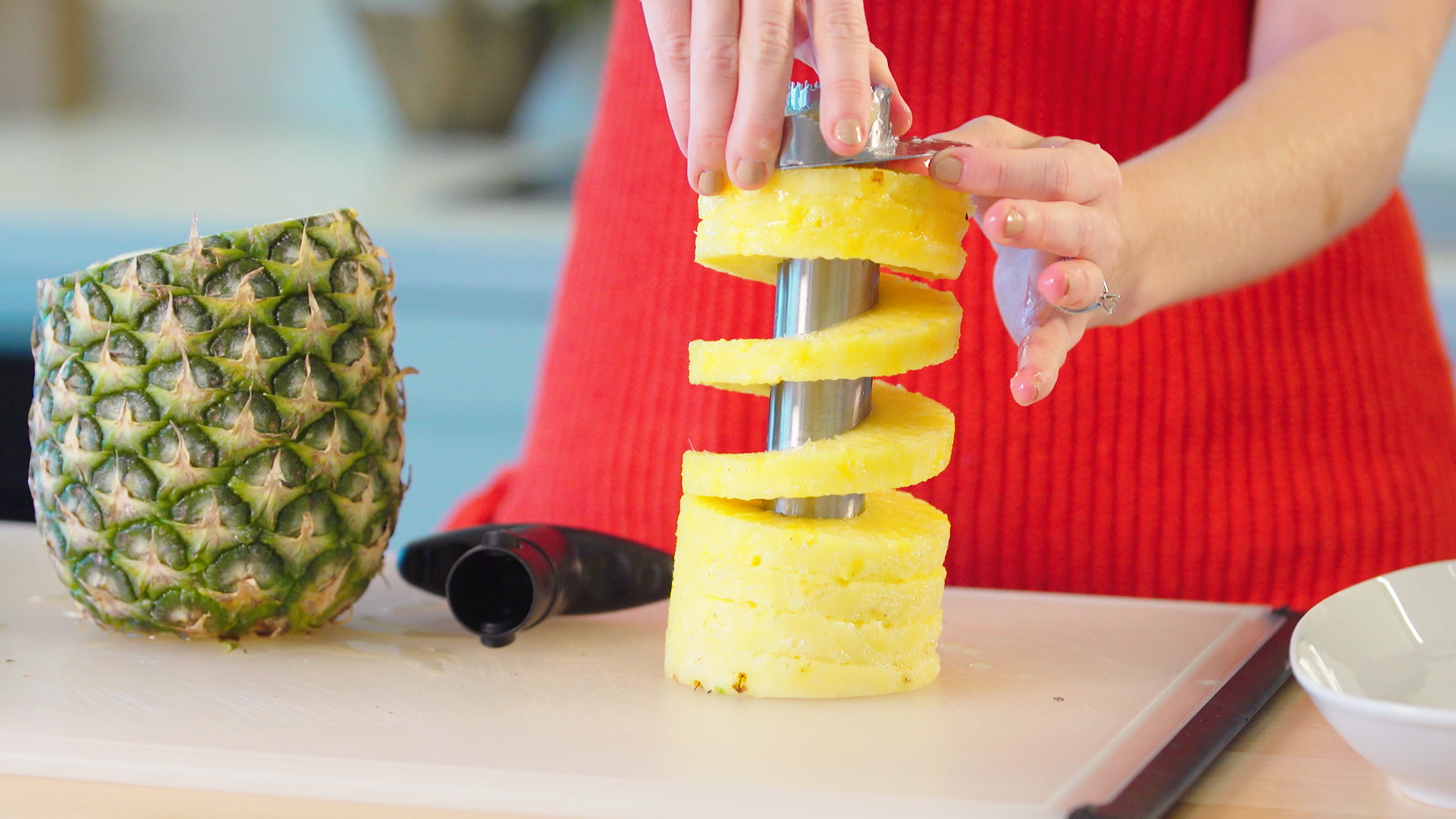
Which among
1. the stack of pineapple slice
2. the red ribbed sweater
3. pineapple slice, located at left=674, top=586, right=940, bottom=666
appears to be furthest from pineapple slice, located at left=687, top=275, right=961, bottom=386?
the red ribbed sweater

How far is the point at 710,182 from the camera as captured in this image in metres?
0.63

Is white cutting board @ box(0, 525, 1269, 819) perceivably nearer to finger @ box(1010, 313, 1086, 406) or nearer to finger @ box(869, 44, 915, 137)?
finger @ box(1010, 313, 1086, 406)

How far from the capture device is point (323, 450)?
2.27 ft

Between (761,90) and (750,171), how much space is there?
0.04 meters

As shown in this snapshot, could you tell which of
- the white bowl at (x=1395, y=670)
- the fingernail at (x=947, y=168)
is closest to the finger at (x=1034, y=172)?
the fingernail at (x=947, y=168)

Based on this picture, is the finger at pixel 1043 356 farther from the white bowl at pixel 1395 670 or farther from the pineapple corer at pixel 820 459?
the white bowl at pixel 1395 670

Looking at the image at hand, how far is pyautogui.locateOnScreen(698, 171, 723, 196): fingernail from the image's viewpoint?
0.63m

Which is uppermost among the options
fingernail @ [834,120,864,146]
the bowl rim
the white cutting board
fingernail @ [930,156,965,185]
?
fingernail @ [834,120,864,146]

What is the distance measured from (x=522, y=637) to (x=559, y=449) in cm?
40

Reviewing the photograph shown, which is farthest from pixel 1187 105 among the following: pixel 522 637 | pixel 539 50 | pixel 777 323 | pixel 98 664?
pixel 539 50

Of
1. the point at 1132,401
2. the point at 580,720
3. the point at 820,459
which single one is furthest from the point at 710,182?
the point at 1132,401

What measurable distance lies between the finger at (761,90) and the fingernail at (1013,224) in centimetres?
10

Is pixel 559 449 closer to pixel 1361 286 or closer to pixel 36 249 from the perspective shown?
pixel 1361 286

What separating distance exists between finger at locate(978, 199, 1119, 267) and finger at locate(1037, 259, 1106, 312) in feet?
0.04
